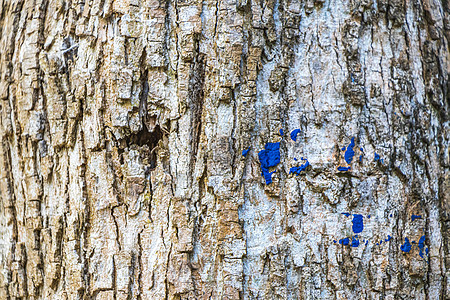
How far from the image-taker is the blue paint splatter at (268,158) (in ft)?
4.28

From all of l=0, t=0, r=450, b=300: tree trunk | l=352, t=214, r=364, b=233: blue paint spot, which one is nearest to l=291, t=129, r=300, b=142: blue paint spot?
l=0, t=0, r=450, b=300: tree trunk

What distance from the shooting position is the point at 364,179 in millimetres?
1339

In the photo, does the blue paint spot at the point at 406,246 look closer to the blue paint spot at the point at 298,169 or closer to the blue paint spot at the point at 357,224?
the blue paint spot at the point at 357,224

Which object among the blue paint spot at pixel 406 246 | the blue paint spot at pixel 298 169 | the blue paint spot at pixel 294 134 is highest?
the blue paint spot at pixel 294 134

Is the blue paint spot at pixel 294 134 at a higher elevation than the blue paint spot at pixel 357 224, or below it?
higher

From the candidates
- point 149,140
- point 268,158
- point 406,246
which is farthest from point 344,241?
point 149,140

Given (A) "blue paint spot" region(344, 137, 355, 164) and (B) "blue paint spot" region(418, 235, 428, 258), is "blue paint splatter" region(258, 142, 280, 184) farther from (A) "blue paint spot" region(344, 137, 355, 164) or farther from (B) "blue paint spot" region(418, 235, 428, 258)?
(B) "blue paint spot" region(418, 235, 428, 258)

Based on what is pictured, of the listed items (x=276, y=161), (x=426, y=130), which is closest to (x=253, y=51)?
(x=276, y=161)

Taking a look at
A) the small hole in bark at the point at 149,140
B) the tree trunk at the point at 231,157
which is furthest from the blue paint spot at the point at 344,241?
the small hole in bark at the point at 149,140

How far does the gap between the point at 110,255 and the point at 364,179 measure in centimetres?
87

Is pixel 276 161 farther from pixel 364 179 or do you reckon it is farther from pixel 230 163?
pixel 364 179

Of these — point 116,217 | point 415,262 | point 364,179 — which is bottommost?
point 415,262

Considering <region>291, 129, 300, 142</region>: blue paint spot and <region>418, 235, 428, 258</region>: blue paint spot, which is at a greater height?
<region>291, 129, 300, 142</region>: blue paint spot

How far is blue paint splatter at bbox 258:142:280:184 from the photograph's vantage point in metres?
1.30
